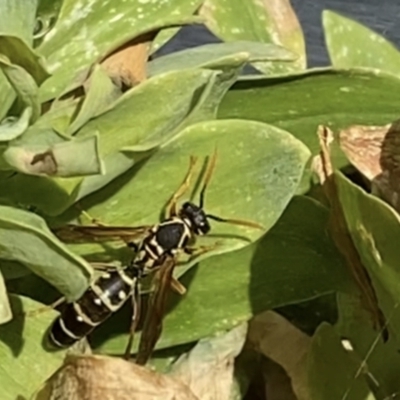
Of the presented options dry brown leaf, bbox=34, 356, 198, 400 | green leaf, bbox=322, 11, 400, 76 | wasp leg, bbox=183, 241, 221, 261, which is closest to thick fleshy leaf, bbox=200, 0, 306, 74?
green leaf, bbox=322, 11, 400, 76

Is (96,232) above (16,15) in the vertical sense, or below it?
below

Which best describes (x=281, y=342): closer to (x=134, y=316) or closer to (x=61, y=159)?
(x=134, y=316)

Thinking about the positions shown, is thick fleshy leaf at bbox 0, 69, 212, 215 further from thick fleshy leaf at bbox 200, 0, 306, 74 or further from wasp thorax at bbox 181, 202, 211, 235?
thick fleshy leaf at bbox 200, 0, 306, 74

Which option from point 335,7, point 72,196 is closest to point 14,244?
point 72,196

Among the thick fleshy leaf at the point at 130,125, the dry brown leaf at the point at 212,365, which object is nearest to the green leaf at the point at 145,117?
the thick fleshy leaf at the point at 130,125

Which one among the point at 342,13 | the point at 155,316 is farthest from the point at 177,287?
the point at 342,13

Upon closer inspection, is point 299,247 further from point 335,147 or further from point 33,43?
point 33,43

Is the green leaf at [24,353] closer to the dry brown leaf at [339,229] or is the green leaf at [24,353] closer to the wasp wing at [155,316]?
the wasp wing at [155,316]

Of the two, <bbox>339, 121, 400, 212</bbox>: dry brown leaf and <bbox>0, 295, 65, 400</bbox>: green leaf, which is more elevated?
<bbox>339, 121, 400, 212</bbox>: dry brown leaf
